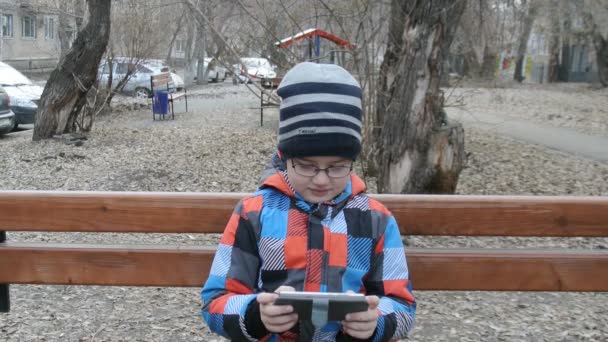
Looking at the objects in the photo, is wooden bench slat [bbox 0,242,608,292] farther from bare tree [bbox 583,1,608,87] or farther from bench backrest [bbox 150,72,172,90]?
bare tree [bbox 583,1,608,87]

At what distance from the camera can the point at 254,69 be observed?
365 inches

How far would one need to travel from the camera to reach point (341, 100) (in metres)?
2.14

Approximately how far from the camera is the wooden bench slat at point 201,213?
317 centimetres

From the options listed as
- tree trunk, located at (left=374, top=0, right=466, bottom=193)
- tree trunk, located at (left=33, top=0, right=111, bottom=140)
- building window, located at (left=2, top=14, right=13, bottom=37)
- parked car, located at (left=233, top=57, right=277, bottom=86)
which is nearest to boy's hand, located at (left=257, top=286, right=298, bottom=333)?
tree trunk, located at (left=374, top=0, right=466, bottom=193)

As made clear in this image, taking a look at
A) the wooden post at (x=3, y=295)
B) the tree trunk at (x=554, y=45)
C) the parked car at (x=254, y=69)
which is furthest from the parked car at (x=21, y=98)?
the tree trunk at (x=554, y=45)

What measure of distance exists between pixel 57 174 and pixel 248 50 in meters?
3.30

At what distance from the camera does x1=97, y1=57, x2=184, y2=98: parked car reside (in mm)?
17531

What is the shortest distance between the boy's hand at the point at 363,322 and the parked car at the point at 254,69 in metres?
5.61

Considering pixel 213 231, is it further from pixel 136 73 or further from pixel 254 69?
pixel 136 73

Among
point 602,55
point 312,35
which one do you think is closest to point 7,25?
point 602,55

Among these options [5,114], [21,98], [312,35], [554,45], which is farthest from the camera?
[554,45]

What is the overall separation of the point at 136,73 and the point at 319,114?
20.9 m

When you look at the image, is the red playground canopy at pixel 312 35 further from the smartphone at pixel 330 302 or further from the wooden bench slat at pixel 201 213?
the smartphone at pixel 330 302

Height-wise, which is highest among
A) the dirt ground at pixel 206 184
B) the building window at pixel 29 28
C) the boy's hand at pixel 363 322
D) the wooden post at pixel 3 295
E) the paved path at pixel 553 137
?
the building window at pixel 29 28
